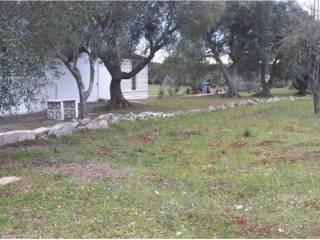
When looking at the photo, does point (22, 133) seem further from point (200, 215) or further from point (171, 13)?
point (171, 13)

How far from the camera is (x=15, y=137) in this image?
35.2 ft

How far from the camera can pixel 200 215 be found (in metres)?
5.14

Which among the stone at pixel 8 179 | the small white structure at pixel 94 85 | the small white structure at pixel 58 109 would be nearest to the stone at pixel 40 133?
the stone at pixel 8 179

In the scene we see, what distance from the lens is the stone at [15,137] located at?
10.5 meters

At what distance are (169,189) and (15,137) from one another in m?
5.62

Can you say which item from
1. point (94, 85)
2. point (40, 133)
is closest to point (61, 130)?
point (40, 133)

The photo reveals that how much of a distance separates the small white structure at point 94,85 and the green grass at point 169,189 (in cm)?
800

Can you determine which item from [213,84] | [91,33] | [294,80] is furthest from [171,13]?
[213,84]

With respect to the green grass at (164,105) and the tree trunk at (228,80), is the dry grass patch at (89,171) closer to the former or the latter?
the green grass at (164,105)

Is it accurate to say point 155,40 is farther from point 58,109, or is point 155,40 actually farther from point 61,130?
point 61,130

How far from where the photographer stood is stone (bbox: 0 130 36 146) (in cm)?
1049

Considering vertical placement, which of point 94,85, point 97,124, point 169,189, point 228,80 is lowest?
point 169,189

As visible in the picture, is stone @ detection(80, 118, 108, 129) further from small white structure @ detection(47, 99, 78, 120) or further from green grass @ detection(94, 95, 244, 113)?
green grass @ detection(94, 95, 244, 113)

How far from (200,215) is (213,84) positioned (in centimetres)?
3442
